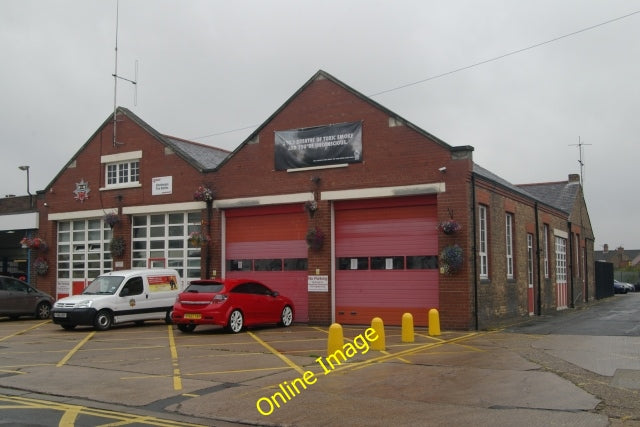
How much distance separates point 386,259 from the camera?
19531 millimetres

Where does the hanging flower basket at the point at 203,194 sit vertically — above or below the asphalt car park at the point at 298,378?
above

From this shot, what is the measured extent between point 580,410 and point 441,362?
4119 mm

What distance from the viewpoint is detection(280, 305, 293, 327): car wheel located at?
63.6 feet

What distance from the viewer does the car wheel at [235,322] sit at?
17.2 m

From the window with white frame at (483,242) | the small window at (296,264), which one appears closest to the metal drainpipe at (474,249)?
the window with white frame at (483,242)

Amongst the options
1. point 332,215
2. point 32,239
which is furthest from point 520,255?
point 32,239

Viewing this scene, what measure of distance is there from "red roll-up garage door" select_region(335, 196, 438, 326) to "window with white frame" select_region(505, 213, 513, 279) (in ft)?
14.6

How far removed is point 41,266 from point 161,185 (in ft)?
23.5

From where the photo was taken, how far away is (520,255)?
23.3 metres

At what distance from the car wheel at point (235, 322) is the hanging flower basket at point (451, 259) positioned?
5.85m

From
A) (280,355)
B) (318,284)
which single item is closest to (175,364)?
(280,355)

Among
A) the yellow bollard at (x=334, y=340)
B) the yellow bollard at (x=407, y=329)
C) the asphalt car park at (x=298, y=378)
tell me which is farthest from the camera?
the yellow bollard at (x=407, y=329)

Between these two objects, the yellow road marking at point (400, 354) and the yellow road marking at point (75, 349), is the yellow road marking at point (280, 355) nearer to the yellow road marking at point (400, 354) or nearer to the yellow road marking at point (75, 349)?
the yellow road marking at point (400, 354)

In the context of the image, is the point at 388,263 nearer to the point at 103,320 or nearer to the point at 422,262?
the point at 422,262
